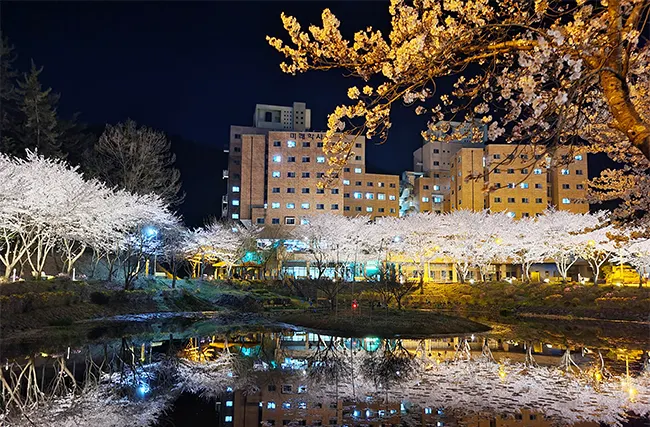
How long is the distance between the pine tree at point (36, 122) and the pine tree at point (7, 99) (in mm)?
728

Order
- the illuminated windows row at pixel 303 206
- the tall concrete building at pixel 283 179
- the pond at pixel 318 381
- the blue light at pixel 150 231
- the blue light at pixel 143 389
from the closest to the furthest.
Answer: the pond at pixel 318 381
the blue light at pixel 143 389
the blue light at pixel 150 231
the illuminated windows row at pixel 303 206
the tall concrete building at pixel 283 179

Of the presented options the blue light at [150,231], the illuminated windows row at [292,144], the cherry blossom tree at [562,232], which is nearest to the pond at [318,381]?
the blue light at [150,231]

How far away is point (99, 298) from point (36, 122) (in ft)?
68.3

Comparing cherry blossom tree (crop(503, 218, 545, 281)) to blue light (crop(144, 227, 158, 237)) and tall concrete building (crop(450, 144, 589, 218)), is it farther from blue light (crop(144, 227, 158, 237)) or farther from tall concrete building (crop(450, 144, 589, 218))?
blue light (crop(144, 227, 158, 237))

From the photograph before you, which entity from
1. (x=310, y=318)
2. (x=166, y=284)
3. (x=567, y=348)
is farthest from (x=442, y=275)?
(x=567, y=348)

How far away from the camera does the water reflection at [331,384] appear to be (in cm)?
902

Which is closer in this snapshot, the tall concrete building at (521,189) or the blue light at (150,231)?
the blue light at (150,231)

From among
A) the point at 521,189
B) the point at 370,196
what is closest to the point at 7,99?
the point at 370,196

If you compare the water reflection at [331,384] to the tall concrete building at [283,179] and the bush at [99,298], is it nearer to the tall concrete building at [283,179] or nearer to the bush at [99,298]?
the bush at [99,298]

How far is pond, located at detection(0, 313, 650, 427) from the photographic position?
29.5 ft

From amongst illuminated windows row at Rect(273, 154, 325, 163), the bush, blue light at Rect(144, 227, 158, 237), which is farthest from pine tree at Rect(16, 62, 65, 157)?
illuminated windows row at Rect(273, 154, 325, 163)

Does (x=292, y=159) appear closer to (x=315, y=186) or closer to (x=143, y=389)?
(x=315, y=186)

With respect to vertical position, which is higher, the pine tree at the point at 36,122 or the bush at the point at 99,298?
the pine tree at the point at 36,122

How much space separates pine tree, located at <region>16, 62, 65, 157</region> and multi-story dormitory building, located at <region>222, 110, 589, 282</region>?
3123 cm
